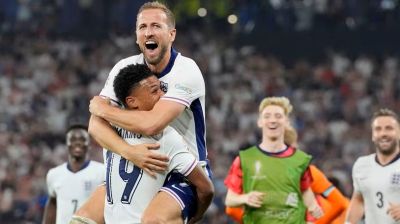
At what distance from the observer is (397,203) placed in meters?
8.81

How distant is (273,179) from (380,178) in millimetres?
850

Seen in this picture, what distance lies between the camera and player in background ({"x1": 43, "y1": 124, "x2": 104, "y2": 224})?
32.2ft

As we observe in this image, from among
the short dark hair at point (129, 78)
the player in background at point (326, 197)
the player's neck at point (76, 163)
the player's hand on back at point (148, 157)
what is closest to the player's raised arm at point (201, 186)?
the player's hand on back at point (148, 157)

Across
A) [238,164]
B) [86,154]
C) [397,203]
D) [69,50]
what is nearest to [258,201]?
[238,164]

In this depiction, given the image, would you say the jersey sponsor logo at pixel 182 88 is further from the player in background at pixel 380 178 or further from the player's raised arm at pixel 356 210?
the player's raised arm at pixel 356 210

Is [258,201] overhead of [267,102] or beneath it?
beneath

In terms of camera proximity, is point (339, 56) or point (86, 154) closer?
point (86, 154)

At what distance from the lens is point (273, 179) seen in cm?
891

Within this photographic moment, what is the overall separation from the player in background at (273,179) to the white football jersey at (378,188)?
389 mm

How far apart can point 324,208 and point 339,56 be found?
35.4 feet

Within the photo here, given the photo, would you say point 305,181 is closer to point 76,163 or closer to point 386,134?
point 386,134

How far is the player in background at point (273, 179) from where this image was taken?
29.1ft

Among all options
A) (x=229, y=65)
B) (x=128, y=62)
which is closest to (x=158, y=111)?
(x=128, y=62)

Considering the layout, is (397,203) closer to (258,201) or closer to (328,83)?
(258,201)
